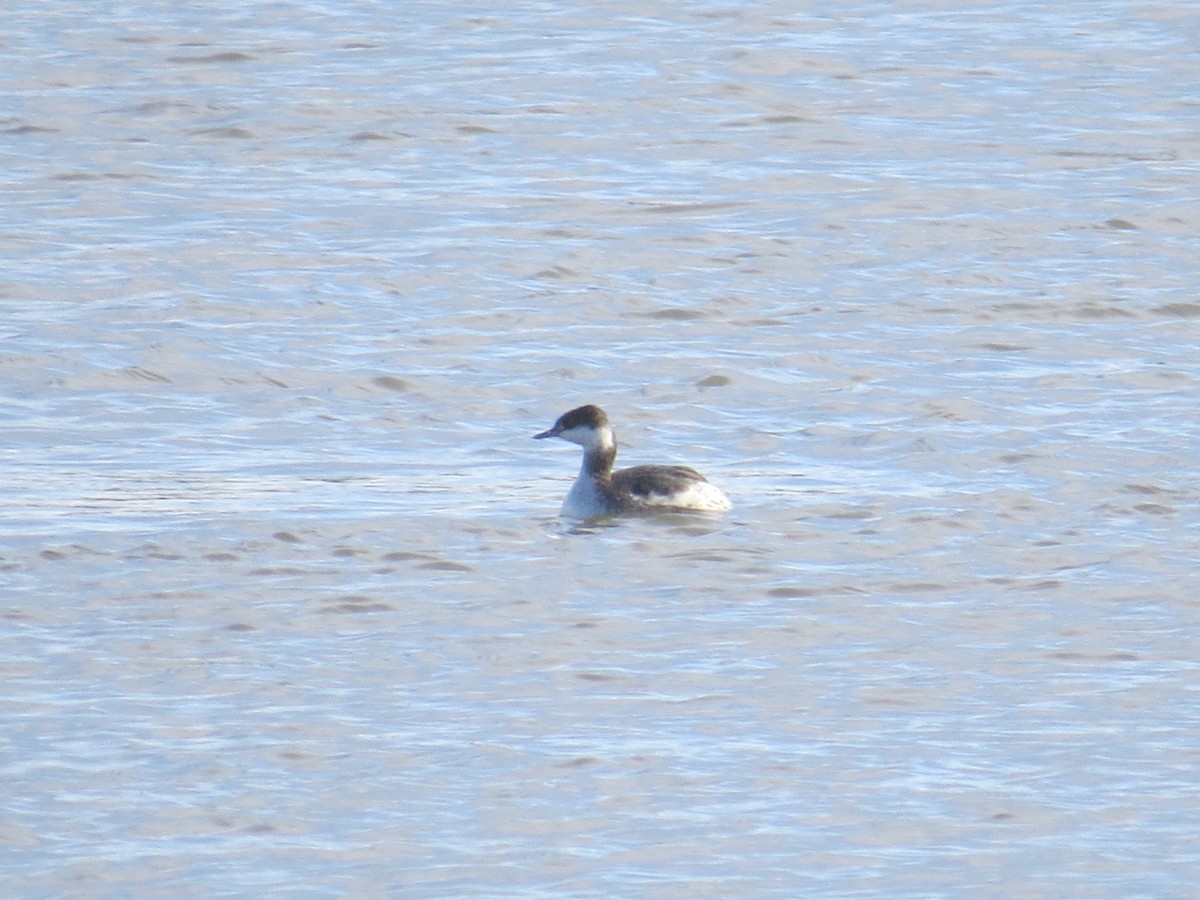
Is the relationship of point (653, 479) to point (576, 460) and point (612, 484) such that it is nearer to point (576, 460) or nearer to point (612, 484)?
point (612, 484)

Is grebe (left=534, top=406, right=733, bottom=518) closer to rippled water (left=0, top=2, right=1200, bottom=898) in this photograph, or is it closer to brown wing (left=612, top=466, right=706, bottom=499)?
brown wing (left=612, top=466, right=706, bottom=499)

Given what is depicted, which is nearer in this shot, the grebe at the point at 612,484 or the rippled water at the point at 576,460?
the rippled water at the point at 576,460

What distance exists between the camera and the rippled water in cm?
828

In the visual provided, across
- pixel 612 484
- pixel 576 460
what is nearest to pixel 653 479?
pixel 612 484

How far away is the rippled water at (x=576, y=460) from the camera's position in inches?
326

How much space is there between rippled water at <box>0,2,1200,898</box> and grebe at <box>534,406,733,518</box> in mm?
146

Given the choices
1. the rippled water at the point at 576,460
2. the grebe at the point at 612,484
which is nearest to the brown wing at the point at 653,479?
the grebe at the point at 612,484

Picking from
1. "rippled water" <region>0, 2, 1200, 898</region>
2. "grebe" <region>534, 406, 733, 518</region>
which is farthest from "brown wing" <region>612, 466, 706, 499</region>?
"rippled water" <region>0, 2, 1200, 898</region>

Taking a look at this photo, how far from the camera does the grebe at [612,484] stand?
1273 cm

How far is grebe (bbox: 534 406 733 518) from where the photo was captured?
501 inches

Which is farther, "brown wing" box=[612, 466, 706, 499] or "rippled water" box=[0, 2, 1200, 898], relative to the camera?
"brown wing" box=[612, 466, 706, 499]

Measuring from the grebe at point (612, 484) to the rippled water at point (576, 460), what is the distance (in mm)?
146

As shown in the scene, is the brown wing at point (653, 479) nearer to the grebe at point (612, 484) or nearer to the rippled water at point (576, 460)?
the grebe at point (612, 484)

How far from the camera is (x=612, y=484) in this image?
13.3 meters
